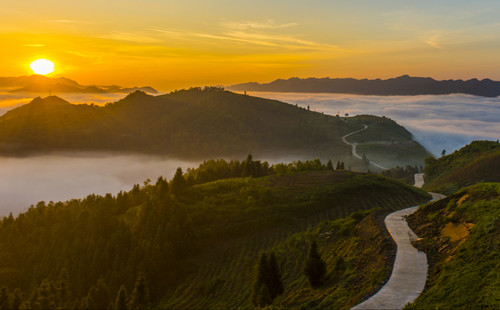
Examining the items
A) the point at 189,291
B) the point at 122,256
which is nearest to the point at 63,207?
the point at 122,256

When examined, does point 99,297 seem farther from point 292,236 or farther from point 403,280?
point 403,280

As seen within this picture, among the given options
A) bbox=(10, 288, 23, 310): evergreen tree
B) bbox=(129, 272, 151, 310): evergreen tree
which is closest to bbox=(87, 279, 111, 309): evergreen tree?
bbox=(129, 272, 151, 310): evergreen tree

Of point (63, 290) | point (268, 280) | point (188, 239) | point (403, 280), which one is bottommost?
point (63, 290)

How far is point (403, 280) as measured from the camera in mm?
25953

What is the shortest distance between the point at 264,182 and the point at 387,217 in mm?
44897

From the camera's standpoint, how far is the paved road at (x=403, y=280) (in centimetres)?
2313

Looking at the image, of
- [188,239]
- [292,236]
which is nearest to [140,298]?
[188,239]

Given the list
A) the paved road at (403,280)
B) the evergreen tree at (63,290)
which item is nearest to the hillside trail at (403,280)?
the paved road at (403,280)

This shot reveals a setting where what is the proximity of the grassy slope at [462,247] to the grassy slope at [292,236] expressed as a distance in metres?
3.75

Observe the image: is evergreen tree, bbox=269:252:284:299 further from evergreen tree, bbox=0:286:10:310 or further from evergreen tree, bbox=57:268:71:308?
evergreen tree, bbox=0:286:10:310

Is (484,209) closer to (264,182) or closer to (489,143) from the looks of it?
(264,182)

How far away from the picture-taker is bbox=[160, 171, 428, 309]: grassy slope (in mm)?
31438

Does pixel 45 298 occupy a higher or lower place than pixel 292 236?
lower

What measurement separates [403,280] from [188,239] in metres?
43.1
